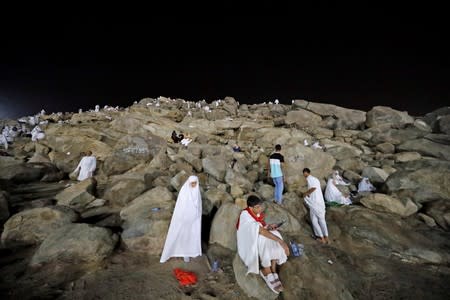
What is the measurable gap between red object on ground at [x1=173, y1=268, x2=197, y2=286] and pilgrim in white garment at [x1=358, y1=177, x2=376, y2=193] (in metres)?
9.27

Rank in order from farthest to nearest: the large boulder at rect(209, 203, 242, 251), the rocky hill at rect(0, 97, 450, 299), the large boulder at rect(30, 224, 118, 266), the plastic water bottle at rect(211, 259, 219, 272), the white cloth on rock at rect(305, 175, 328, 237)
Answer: the white cloth on rock at rect(305, 175, 328, 237) → the large boulder at rect(209, 203, 242, 251) → the plastic water bottle at rect(211, 259, 219, 272) → the large boulder at rect(30, 224, 118, 266) → the rocky hill at rect(0, 97, 450, 299)

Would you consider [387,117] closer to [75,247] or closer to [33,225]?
[75,247]

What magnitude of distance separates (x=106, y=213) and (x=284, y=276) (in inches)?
265

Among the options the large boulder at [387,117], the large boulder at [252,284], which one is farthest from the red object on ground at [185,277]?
the large boulder at [387,117]

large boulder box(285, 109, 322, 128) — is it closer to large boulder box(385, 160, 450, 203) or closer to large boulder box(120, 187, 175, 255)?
large boulder box(385, 160, 450, 203)

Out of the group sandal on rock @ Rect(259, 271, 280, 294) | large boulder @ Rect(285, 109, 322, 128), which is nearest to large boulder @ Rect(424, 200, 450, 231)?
sandal on rock @ Rect(259, 271, 280, 294)

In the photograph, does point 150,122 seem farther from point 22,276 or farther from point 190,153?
point 22,276

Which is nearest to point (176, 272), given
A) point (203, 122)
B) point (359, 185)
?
point (359, 185)

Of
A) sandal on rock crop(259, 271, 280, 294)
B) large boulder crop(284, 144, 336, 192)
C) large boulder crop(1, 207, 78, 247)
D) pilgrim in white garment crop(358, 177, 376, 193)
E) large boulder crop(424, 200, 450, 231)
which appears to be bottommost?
sandal on rock crop(259, 271, 280, 294)

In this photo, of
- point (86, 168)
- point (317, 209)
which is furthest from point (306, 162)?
point (86, 168)

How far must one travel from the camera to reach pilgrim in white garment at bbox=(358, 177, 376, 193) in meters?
10.4

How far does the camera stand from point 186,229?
19.5 feet

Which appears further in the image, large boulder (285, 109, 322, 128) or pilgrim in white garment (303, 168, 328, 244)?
large boulder (285, 109, 322, 128)

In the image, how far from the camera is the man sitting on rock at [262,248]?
13.7 feet
